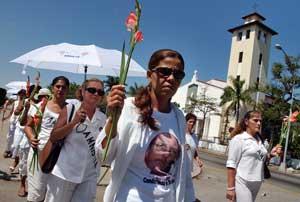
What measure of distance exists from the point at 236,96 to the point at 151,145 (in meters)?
47.5

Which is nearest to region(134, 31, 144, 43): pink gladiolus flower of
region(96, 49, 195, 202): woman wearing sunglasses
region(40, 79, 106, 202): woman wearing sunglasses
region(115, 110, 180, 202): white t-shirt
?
region(96, 49, 195, 202): woman wearing sunglasses

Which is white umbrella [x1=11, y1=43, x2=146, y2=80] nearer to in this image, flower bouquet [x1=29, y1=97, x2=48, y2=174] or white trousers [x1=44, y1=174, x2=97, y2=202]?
flower bouquet [x1=29, y1=97, x2=48, y2=174]

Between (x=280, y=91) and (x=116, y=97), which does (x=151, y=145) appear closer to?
(x=116, y=97)

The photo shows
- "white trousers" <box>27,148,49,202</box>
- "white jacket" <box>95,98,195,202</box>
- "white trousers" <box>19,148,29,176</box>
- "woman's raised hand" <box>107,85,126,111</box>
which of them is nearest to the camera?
"woman's raised hand" <box>107,85,126,111</box>

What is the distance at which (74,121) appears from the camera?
3752mm

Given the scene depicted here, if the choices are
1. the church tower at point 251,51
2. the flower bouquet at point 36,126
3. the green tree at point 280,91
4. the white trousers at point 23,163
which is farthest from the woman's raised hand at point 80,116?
the church tower at point 251,51

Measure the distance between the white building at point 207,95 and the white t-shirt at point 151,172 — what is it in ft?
168

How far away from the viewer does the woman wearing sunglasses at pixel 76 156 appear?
3.80m

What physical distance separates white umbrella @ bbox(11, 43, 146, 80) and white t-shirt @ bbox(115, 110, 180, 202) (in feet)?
8.17

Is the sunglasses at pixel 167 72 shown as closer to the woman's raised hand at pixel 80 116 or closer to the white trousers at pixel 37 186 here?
the woman's raised hand at pixel 80 116

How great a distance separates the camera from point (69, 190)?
3.85m

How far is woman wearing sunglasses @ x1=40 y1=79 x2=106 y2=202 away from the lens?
3.80m

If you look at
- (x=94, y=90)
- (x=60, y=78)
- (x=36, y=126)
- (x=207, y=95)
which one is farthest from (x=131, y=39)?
(x=207, y=95)

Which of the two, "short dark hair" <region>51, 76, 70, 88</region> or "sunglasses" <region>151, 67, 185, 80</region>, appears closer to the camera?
"sunglasses" <region>151, 67, 185, 80</region>
